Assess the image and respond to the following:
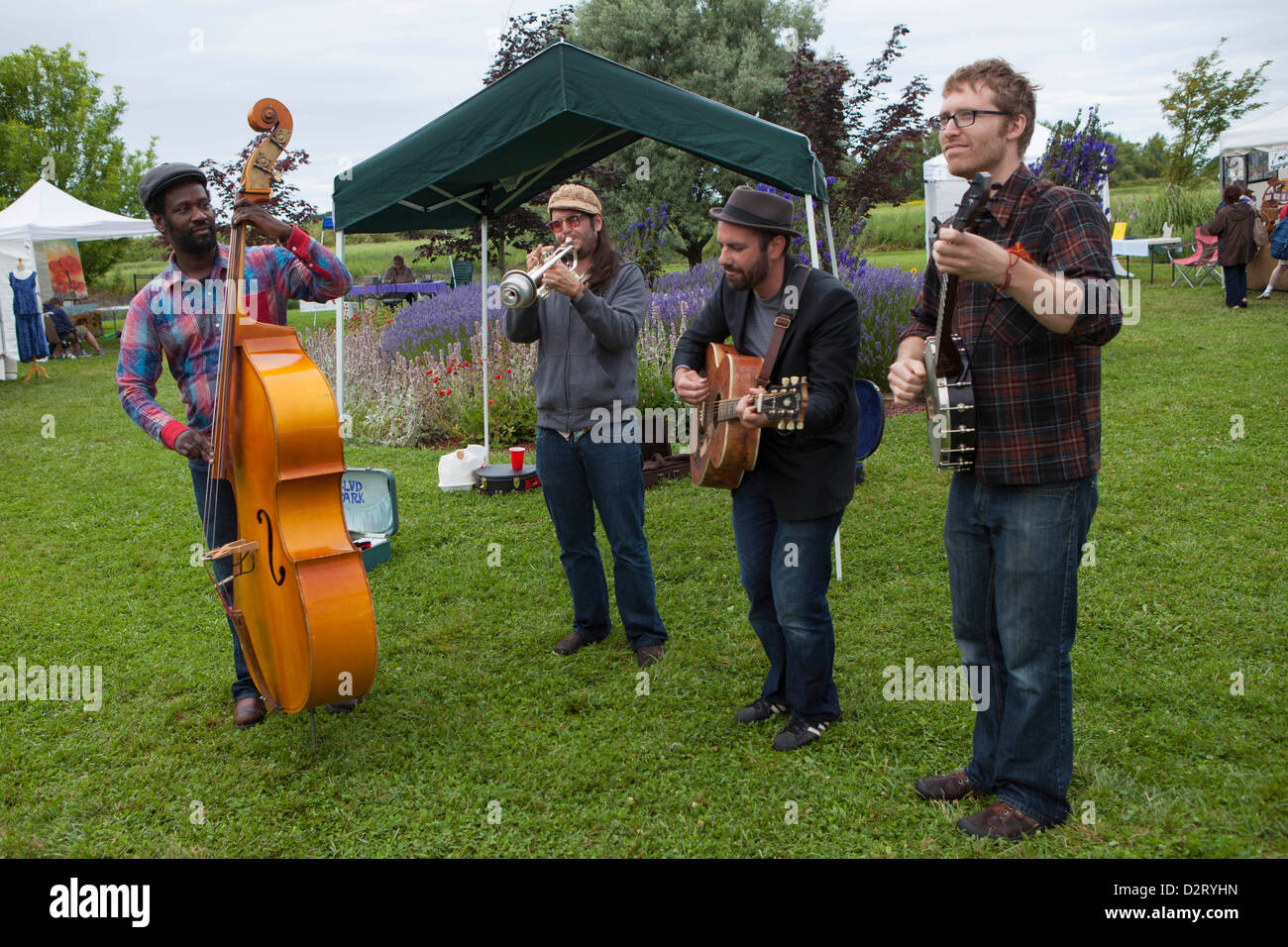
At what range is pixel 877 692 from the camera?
4.14 m

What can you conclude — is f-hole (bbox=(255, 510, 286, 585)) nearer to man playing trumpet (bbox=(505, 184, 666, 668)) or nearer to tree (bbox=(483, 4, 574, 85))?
man playing trumpet (bbox=(505, 184, 666, 668))

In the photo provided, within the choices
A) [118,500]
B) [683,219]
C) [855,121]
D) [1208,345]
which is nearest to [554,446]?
[118,500]

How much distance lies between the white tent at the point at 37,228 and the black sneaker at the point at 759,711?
53.3 feet

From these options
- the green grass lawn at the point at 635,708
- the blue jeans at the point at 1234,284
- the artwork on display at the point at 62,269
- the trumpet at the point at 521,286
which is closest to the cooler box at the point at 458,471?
the green grass lawn at the point at 635,708

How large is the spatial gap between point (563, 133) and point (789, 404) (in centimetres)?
316

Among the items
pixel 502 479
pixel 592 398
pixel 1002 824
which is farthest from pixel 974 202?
pixel 502 479

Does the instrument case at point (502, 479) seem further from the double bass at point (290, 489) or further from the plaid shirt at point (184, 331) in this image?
the double bass at point (290, 489)

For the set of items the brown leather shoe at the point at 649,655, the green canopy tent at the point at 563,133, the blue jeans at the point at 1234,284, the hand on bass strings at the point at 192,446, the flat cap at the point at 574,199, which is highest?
the blue jeans at the point at 1234,284

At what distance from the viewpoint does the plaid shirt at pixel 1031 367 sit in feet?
8.69

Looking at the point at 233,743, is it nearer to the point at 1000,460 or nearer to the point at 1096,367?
the point at 1000,460

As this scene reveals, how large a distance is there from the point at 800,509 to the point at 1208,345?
10.5 m
